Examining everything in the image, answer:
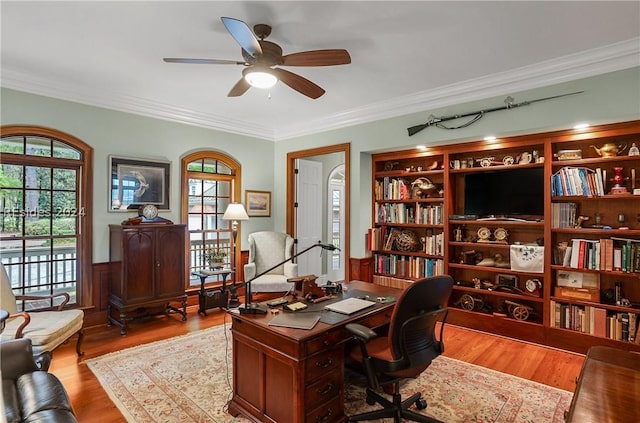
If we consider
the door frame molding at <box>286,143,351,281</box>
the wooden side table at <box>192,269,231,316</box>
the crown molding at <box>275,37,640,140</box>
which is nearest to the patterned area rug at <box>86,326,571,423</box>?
the wooden side table at <box>192,269,231,316</box>

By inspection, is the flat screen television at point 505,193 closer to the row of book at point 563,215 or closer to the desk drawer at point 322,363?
the row of book at point 563,215

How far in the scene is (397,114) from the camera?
14.4ft

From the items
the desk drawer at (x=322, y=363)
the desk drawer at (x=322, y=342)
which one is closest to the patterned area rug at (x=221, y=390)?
the desk drawer at (x=322, y=363)

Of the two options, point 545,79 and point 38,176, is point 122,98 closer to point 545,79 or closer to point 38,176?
point 38,176

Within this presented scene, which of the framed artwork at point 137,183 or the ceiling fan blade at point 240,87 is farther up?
the ceiling fan blade at point 240,87

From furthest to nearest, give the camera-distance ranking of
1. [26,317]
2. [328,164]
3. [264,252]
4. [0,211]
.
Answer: [328,164] < [264,252] < [0,211] < [26,317]

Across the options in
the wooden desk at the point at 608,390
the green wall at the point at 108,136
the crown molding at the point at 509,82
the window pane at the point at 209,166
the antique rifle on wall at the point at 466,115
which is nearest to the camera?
the wooden desk at the point at 608,390

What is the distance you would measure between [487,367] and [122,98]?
4.77 m

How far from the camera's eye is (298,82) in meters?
2.96

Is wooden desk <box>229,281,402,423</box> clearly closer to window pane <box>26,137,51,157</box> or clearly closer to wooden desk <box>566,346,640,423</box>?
wooden desk <box>566,346,640,423</box>

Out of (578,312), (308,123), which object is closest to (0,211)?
(308,123)

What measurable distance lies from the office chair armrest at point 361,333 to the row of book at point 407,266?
252 centimetres

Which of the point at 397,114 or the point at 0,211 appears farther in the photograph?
the point at 397,114

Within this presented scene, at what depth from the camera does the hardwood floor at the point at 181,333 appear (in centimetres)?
260
